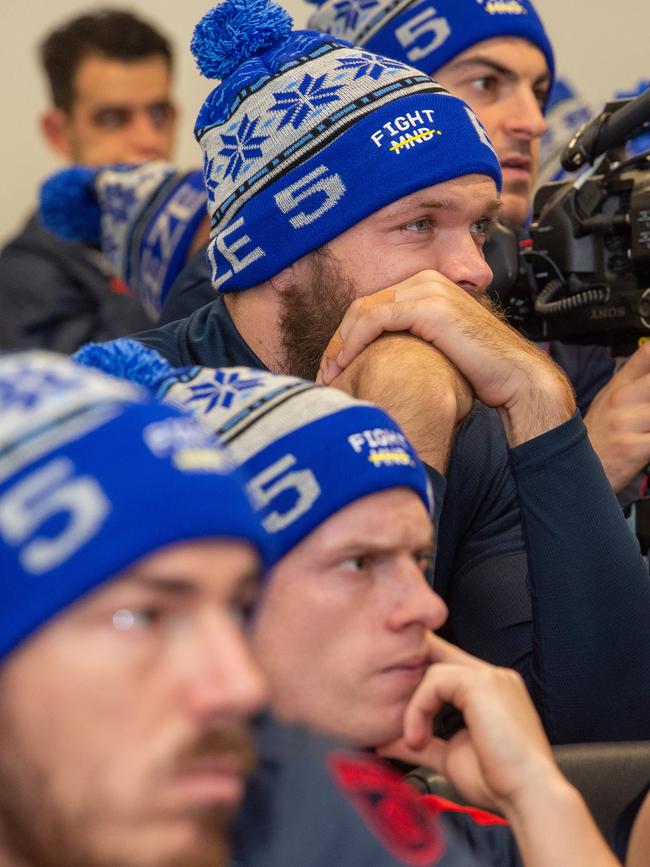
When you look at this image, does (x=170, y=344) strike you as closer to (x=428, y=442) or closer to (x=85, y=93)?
(x=428, y=442)

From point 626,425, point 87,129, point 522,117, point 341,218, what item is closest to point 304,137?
point 341,218

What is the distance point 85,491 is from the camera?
783mm

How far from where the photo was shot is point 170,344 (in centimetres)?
183

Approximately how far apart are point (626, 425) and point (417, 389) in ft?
1.62

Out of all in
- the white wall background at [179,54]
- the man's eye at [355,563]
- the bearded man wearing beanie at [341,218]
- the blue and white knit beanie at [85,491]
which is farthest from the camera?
the white wall background at [179,54]

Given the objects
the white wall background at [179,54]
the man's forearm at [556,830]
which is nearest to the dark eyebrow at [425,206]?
the man's forearm at [556,830]

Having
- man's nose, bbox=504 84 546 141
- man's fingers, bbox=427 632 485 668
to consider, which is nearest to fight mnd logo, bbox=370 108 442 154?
man's nose, bbox=504 84 546 141

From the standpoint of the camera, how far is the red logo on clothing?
96 cm

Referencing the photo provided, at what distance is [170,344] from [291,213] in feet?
0.73

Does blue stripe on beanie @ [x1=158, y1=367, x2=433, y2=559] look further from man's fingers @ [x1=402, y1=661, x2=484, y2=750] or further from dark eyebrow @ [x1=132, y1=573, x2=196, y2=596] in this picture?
dark eyebrow @ [x1=132, y1=573, x2=196, y2=596]

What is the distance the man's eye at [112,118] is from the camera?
363cm

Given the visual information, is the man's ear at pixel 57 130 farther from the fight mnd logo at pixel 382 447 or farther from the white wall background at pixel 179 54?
the fight mnd logo at pixel 382 447

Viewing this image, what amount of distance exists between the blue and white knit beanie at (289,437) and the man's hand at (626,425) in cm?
69

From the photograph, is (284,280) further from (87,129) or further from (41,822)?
(87,129)
